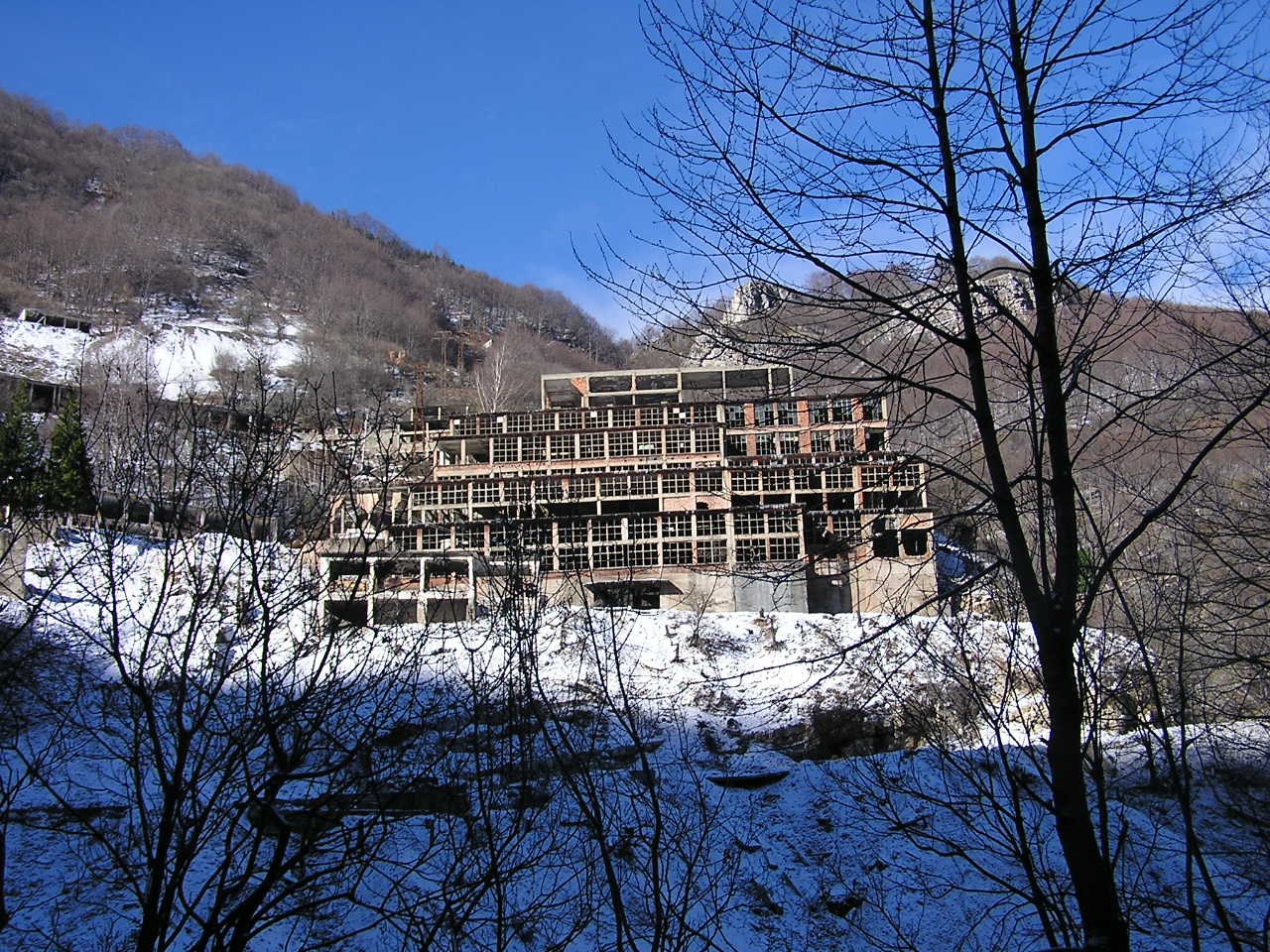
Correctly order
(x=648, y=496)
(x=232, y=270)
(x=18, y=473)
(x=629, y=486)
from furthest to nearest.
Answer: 1. (x=232, y=270)
2. (x=629, y=486)
3. (x=648, y=496)
4. (x=18, y=473)

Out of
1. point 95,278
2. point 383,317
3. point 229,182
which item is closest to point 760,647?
point 383,317

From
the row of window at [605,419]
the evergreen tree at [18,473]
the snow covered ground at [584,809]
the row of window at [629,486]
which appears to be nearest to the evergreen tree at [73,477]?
the evergreen tree at [18,473]

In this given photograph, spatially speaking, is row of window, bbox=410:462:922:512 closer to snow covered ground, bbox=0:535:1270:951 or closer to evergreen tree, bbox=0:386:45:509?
snow covered ground, bbox=0:535:1270:951

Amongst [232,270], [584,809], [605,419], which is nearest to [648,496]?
[605,419]

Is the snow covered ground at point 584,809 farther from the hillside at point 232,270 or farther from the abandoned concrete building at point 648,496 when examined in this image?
the hillside at point 232,270

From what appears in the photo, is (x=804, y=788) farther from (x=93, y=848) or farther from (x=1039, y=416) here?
(x=1039, y=416)

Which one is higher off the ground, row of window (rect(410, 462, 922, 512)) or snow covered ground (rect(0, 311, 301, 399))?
snow covered ground (rect(0, 311, 301, 399))

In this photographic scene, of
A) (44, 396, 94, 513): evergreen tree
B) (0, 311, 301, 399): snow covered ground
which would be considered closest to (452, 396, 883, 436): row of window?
(0, 311, 301, 399): snow covered ground

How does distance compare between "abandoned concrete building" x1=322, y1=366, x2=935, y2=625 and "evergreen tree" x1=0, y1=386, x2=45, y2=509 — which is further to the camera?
"abandoned concrete building" x1=322, y1=366, x2=935, y2=625

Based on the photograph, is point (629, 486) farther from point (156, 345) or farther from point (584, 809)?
point (156, 345)

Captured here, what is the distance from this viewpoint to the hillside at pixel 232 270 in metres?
101

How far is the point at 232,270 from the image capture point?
428 ft

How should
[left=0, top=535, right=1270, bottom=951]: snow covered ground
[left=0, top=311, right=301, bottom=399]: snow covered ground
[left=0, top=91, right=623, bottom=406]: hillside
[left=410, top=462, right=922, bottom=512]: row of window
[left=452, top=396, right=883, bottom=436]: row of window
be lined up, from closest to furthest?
[left=0, top=535, right=1270, bottom=951]: snow covered ground < [left=410, top=462, right=922, bottom=512]: row of window < [left=452, top=396, right=883, bottom=436]: row of window < [left=0, top=311, right=301, bottom=399]: snow covered ground < [left=0, top=91, right=623, bottom=406]: hillside

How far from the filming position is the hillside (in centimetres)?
10094
